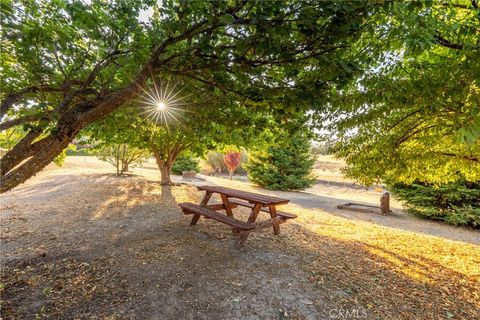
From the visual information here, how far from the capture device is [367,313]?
3043mm

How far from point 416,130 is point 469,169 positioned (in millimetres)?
1733

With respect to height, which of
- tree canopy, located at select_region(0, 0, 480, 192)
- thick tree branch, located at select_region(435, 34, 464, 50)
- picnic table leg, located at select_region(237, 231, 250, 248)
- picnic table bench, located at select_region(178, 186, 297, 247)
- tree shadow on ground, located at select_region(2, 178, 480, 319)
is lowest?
tree shadow on ground, located at select_region(2, 178, 480, 319)

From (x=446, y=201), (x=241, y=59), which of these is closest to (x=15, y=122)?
(x=241, y=59)

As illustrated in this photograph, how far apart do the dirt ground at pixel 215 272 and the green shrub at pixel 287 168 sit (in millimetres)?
9983

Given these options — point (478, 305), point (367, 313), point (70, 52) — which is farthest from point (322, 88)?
point (478, 305)

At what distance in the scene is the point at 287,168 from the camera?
17.0 metres

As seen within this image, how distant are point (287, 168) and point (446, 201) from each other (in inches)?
347

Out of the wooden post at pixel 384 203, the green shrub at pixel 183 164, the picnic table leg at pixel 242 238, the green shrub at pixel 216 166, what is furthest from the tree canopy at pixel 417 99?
the green shrub at pixel 216 166

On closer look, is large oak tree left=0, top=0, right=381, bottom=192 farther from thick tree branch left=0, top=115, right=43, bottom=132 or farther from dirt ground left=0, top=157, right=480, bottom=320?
dirt ground left=0, top=157, right=480, bottom=320

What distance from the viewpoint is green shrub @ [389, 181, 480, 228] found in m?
9.05

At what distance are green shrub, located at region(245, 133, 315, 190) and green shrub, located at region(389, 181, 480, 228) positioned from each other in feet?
21.1

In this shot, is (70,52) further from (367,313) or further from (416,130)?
(416,130)

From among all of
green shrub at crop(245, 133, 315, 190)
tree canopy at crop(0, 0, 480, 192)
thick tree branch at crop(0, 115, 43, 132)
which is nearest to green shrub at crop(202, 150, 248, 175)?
green shrub at crop(245, 133, 315, 190)

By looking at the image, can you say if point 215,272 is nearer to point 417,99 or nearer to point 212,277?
point 212,277
